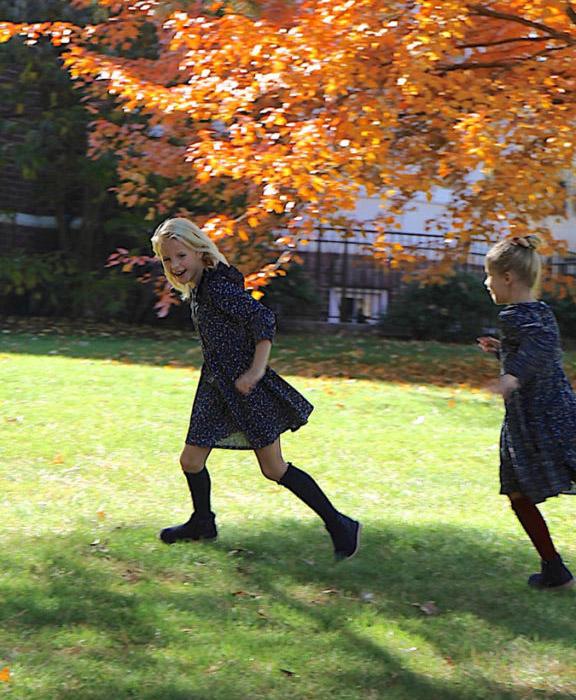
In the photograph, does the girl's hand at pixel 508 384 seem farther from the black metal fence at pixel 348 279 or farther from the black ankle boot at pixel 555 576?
the black metal fence at pixel 348 279

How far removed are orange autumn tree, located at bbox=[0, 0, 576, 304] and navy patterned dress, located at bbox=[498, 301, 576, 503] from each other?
358cm

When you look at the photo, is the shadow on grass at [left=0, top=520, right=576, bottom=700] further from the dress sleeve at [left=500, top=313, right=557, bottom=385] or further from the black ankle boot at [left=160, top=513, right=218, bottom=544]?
the dress sleeve at [left=500, top=313, right=557, bottom=385]

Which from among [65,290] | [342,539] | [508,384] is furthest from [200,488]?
[65,290]

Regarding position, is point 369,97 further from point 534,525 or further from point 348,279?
point 348,279

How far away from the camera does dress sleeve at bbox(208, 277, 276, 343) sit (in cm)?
436

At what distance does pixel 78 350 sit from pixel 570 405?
7.90m

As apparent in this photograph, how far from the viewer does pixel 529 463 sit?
417 cm

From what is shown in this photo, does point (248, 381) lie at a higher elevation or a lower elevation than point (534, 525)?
higher

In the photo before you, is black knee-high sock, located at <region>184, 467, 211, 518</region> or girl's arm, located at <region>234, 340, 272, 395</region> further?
black knee-high sock, located at <region>184, 467, 211, 518</region>

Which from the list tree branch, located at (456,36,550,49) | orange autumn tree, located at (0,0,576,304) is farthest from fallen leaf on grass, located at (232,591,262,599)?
Answer: tree branch, located at (456,36,550,49)

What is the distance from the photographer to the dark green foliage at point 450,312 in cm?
1432

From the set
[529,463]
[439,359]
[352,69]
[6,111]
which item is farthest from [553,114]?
[6,111]

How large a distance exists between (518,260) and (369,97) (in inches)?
186

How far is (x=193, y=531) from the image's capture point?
15.6 ft
